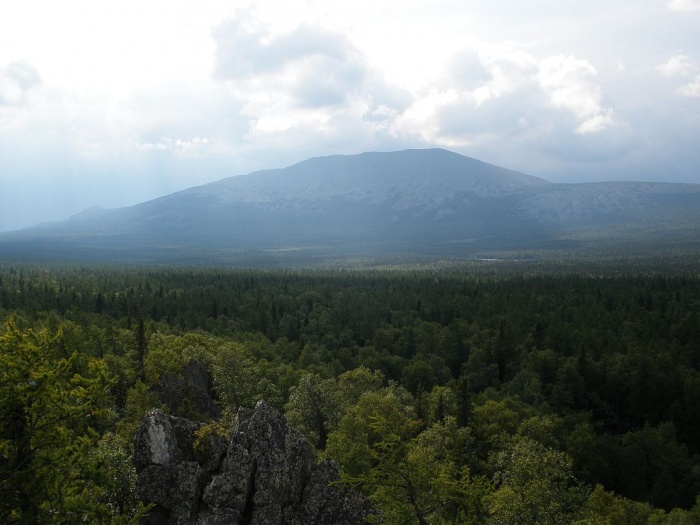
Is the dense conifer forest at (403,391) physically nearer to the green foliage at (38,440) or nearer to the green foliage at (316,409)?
the green foliage at (38,440)

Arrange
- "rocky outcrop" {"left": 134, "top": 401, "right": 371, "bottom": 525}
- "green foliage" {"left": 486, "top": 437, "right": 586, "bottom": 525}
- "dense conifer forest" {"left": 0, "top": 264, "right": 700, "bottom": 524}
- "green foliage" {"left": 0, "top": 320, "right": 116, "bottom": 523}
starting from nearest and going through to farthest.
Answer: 1. "green foliage" {"left": 0, "top": 320, "right": 116, "bottom": 523}
2. "dense conifer forest" {"left": 0, "top": 264, "right": 700, "bottom": 524}
3. "green foliage" {"left": 486, "top": 437, "right": 586, "bottom": 525}
4. "rocky outcrop" {"left": 134, "top": 401, "right": 371, "bottom": 525}

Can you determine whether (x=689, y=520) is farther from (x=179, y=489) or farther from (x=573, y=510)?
(x=179, y=489)

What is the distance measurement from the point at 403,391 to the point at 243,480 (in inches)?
1508

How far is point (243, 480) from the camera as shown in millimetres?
30703

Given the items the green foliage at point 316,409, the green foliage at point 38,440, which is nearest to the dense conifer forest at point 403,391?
the green foliage at point 38,440

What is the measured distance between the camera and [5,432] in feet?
49.3

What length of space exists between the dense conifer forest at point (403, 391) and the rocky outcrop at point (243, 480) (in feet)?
5.81

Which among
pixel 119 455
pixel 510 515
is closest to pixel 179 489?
pixel 119 455

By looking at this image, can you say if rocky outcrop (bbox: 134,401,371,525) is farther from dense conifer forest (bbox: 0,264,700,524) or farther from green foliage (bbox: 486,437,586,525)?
green foliage (bbox: 486,437,586,525)

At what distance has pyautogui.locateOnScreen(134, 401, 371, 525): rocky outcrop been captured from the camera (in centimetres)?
2959

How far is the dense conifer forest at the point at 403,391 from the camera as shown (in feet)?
52.4

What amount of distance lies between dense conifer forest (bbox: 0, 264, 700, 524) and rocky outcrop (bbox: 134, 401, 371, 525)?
177cm

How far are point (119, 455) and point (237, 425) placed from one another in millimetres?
7340

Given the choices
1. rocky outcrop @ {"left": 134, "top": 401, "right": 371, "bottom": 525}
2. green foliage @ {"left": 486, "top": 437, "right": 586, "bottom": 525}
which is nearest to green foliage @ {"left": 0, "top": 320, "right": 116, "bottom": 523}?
rocky outcrop @ {"left": 134, "top": 401, "right": 371, "bottom": 525}
